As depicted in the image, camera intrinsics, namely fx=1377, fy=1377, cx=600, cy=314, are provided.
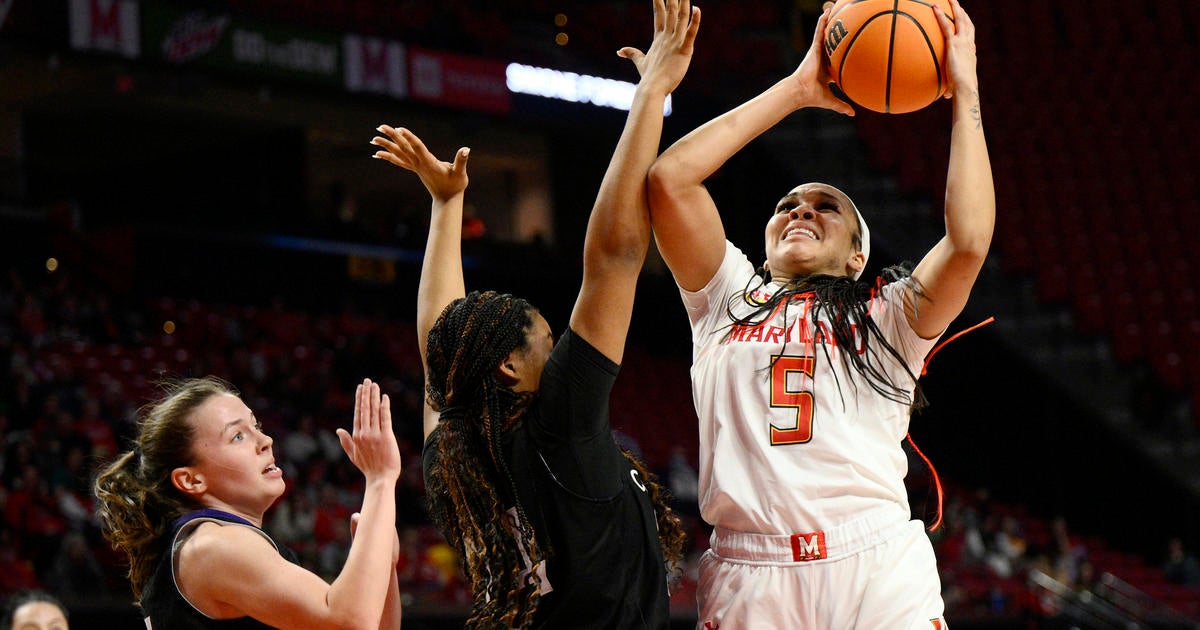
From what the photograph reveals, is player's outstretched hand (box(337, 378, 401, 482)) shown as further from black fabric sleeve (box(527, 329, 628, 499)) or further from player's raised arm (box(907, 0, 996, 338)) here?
player's raised arm (box(907, 0, 996, 338))

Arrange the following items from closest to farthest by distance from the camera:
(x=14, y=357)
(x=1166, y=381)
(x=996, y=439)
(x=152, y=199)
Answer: (x=14, y=357) → (x=1166, y=381) → (x=996, y=439) → (x=152, y=199)

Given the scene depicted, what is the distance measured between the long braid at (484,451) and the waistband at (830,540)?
0.56 m

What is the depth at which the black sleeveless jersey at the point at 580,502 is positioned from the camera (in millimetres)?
2742

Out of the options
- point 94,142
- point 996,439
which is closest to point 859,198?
point 996,439

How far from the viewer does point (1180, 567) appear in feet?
45.2

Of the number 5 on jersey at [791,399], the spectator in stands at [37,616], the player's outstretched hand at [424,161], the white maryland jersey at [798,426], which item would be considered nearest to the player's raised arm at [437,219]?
the player's outstretched hand at [424,161]

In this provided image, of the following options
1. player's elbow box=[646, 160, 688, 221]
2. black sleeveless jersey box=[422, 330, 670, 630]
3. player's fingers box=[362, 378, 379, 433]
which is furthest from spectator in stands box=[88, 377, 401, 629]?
player's elbow box=[646, 160, 688, 221]

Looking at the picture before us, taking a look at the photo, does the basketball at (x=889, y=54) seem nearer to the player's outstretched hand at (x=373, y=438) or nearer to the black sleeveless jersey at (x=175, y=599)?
the player's outstretched hand at (x=373, y=438)

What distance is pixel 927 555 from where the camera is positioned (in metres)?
3.10

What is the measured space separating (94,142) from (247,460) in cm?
1581

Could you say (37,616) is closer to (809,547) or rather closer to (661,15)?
(809,547)

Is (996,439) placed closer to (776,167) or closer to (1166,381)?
(1166,381)

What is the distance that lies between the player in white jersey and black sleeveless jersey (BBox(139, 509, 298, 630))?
105 centimetres

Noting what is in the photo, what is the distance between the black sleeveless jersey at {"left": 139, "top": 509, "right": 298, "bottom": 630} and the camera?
9.37 ft
